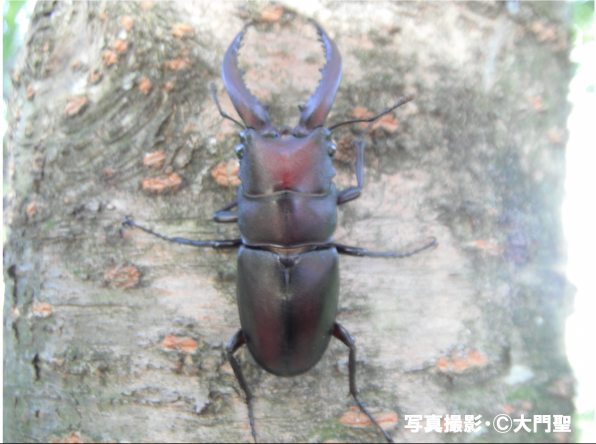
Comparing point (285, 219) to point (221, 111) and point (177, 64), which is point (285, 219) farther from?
point (177, 64)

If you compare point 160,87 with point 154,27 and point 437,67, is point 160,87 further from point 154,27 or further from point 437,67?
point 437,67

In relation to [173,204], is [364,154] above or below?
above

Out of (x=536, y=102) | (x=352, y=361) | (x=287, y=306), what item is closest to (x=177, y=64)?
(x=287, y=306)

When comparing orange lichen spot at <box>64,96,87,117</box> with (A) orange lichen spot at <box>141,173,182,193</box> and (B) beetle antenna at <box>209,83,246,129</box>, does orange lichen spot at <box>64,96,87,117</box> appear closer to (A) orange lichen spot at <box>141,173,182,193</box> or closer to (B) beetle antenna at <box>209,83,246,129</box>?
(A) orange lichen spot at <box>141,173,182,193</box>

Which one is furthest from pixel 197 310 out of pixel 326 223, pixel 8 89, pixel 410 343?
pixel 8 89

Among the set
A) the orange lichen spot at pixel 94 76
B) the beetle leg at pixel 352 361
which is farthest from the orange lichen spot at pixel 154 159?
the beetle leg at pixel 352 361

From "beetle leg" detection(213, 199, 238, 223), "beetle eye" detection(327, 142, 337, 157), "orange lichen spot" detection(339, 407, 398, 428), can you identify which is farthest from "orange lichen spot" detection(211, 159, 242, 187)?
"orange lichen spot" detection(339, 407, 398, 428)
